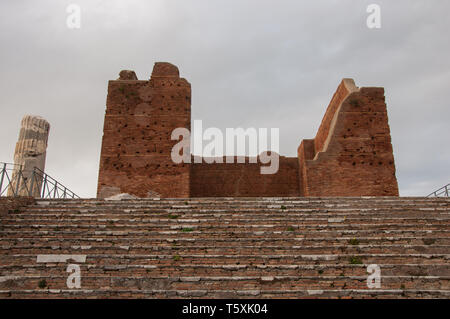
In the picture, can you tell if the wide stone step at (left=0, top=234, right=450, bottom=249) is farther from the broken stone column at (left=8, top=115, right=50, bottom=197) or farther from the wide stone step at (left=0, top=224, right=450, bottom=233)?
the broken stone column at (left=8, top=115, right=50, bottom=197)

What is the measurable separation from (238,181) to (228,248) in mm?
7740

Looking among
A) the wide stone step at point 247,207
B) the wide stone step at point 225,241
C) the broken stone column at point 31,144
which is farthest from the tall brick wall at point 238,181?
the wide stone step at point 225,241

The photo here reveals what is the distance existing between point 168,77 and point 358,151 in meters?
7.41

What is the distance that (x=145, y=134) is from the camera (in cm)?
1298

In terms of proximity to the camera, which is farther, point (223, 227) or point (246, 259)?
point (223, 227)

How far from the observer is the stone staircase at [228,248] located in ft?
17.9

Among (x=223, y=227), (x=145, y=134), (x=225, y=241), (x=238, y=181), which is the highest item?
(x=145, y=134)

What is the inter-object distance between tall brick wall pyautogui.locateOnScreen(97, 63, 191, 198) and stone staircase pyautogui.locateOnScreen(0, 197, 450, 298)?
369 centimetres

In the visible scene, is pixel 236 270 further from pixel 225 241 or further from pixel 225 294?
pixel 225 241

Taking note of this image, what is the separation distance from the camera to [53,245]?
6.63 metres

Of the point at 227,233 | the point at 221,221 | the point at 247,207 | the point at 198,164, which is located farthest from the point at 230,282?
the point at 198,164

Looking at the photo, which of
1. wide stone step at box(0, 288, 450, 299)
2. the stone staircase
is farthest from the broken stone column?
wide stone step at box(0, 288, 450, 299)

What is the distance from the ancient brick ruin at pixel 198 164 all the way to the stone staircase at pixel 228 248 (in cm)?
366
